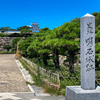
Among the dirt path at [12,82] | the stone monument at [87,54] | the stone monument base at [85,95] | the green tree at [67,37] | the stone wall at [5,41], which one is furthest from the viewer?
the stone wall at [5,41]

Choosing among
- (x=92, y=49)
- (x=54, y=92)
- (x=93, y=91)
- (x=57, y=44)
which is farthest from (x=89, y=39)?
(x=57, y=44)

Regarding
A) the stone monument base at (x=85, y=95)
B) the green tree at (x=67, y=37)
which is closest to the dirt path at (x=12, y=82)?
the green tree at (x=67, y=37)

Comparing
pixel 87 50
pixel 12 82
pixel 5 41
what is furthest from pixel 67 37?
pixel 5 41

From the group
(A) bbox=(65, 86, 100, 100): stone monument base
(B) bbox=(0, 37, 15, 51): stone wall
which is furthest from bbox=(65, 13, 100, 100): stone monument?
(B) bbox=(0, 37, 15, 51): stone wall

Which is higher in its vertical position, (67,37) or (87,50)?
(67,37)

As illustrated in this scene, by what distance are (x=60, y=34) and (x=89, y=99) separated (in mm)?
5852

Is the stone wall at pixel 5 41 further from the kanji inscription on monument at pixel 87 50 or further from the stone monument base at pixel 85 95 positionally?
the stone monument base at pixel 85 95

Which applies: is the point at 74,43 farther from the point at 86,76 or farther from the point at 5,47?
the point at 5,47

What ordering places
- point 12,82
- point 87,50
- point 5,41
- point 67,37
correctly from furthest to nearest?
point 5,41
point 12,82
point 67,37
point 87,50

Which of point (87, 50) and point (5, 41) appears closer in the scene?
point (87, 50)

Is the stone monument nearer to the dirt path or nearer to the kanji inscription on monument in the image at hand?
the kanji inscription on monument

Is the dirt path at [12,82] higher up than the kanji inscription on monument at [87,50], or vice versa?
the kanji inscription on monument at [87,50]

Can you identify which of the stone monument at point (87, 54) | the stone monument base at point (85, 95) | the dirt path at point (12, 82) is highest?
the stone monument at point (87, 54)

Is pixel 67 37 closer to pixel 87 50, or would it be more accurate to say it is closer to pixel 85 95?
pixel 87 50
